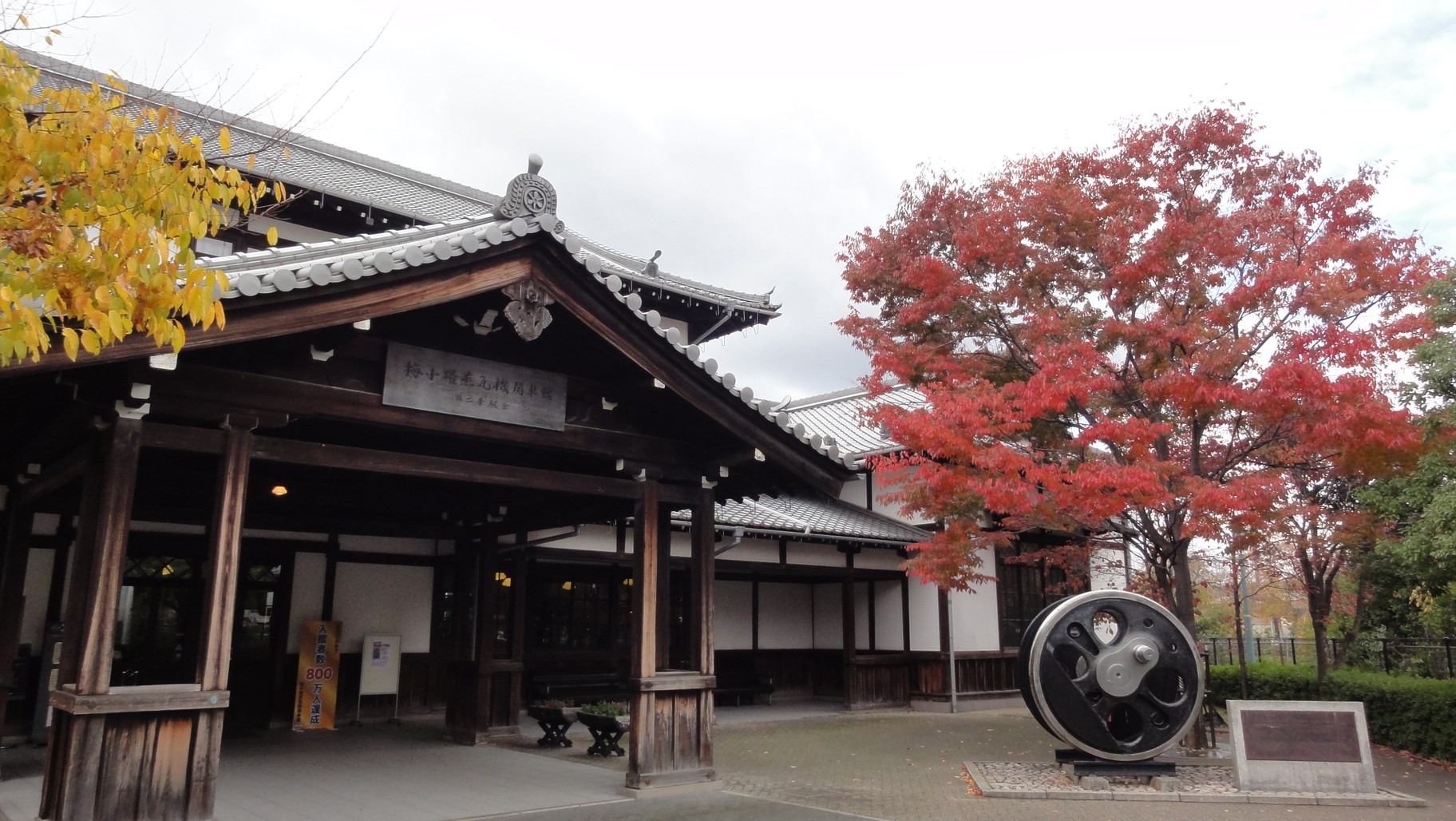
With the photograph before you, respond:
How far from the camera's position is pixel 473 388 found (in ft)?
26.9

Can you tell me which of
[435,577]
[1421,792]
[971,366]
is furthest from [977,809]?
[435,577]

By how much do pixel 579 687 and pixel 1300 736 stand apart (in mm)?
10421

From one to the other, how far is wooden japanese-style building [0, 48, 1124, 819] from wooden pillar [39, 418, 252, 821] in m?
0.02

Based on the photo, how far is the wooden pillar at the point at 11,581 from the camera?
9156 millimetres

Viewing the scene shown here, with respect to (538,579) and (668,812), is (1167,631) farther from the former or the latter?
(538,579)

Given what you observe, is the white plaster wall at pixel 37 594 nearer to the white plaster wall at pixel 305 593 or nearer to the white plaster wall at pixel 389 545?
the white plaster wall at pixel 305 593

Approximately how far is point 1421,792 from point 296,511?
14.1 meters

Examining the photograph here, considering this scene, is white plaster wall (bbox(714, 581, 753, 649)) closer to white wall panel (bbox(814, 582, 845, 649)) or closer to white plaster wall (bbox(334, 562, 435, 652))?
white wall panel (bbox(814, 582, 845, 649))

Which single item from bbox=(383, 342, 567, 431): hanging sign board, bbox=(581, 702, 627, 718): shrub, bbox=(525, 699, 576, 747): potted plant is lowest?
bbox=(525, 699, 576, 747): potted plant

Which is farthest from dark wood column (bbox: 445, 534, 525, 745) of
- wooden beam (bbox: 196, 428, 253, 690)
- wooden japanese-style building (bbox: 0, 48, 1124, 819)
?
wooden beam (bbox: 196, 428, 253, 690)

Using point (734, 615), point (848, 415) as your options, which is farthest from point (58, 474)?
point (848, 415)

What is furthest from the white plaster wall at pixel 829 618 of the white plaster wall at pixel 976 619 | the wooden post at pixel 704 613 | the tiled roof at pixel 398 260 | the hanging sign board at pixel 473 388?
the hanging sign board at pixel 473 388

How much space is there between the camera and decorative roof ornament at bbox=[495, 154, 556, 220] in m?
8.09

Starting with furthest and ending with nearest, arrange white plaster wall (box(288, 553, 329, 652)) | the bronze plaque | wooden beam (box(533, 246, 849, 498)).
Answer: white plaster wall (box(288, 553, 329, 652)), the bronze plaque, wooden beam (box(533, 246, 849, 498))
